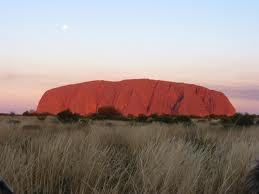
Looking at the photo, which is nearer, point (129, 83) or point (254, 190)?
point (254, 190)

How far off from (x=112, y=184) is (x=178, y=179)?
0.66 meters

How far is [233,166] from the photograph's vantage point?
6.45m

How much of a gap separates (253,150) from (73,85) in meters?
146

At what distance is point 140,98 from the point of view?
138 metres

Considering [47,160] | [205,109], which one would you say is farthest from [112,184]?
[205,109]

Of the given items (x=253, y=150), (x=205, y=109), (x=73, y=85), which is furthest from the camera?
(x=73, y=85)

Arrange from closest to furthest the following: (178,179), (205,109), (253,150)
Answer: (178,179) < (253,150) < (205,109)

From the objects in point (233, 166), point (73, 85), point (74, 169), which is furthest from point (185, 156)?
point (73, 85)

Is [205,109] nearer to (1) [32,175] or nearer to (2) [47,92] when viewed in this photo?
(2) [47,92]

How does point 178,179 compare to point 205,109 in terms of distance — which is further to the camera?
point 205,109

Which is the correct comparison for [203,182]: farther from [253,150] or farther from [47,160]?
[253,150]

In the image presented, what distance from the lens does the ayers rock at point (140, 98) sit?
5369 inches

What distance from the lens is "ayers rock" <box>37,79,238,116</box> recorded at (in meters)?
136

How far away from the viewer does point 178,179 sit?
17.0 ft
